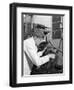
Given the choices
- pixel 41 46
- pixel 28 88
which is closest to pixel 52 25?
pixel 41 46

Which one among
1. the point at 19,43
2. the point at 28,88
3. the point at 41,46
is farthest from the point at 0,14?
the point at 28,88

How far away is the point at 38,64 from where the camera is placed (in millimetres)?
1633

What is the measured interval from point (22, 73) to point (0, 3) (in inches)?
17.6

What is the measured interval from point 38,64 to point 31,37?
0.18m

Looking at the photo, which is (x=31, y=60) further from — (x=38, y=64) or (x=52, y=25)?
(x=52, y=25)

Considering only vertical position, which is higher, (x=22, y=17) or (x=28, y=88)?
(x=22, y=17)

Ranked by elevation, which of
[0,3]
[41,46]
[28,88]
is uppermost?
[0,3]

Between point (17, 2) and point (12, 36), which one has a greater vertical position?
point (17, 2)

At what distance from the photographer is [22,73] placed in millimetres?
1589

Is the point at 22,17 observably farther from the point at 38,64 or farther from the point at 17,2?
the point at 38,64

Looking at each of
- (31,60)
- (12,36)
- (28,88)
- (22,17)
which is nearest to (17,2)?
(22,17)

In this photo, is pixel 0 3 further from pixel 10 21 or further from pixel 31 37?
pixel 31 37

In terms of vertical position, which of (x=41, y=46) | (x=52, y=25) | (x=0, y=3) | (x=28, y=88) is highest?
(x=0, y=3)

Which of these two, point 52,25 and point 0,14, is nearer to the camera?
point 0,14
